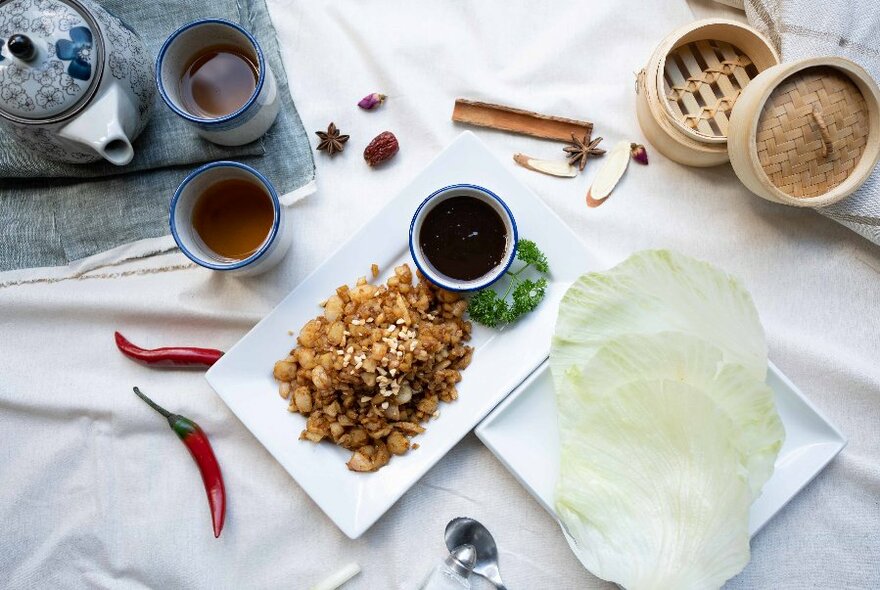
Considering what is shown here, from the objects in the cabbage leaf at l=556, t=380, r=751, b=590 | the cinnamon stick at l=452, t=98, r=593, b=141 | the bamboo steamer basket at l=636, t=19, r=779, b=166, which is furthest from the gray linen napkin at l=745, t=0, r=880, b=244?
the cabbage leaf at l=556, t=380, r=751, b=590

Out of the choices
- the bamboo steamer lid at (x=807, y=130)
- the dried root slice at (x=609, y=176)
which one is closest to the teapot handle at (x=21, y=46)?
the dried root slice at (x=609, y=176)

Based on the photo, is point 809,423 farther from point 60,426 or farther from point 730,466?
point 60,426

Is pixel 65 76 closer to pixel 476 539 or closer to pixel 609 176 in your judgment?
pixel 609 176

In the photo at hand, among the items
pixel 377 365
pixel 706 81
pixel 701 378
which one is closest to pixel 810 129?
pixel 706 81

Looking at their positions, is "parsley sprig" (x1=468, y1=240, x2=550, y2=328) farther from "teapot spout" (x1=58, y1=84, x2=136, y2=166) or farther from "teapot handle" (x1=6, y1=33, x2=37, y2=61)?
"teapot handle" (x1=6, y1=33, x2=37, y2=61)

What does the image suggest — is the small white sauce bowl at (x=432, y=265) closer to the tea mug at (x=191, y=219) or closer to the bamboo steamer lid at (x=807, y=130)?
the tea mug at (x=191, y=219)

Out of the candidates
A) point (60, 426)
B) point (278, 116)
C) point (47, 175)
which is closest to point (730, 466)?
point (278, 116)
